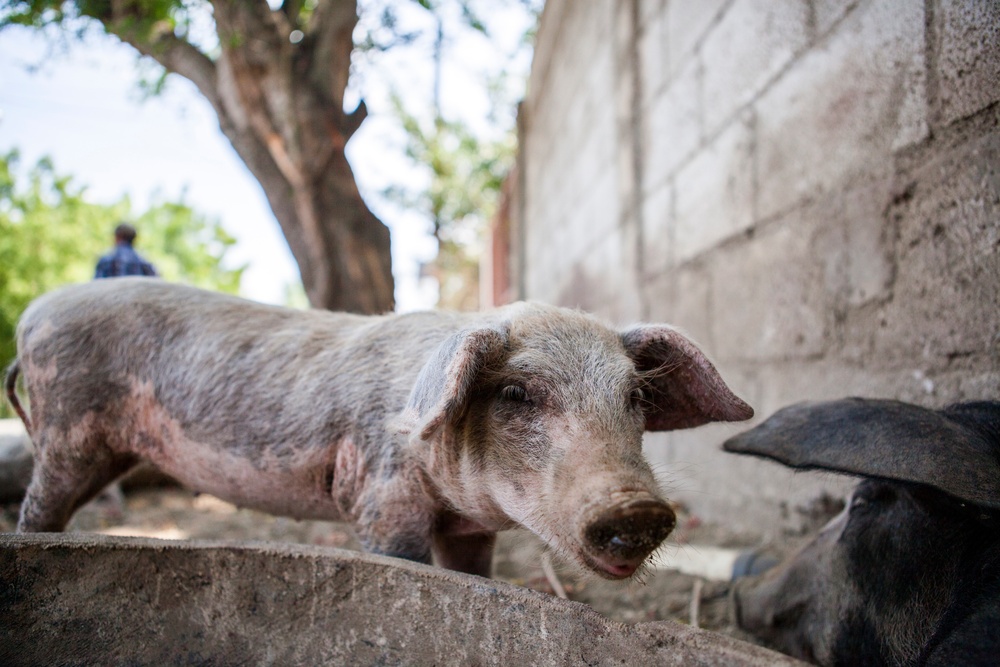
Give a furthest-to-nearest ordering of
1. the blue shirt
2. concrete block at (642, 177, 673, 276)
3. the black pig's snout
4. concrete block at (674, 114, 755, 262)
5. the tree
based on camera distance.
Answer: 1. the tree
2. the blue shirt
3. concrete block at (642, 177, 673, 276)
4. concrete block at (674, 114, 755, 262)
5. the black pig's snout

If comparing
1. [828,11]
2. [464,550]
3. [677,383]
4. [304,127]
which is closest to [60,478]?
[464,550]

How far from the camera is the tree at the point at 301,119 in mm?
6465

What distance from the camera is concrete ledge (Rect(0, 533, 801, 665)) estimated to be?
1436mm

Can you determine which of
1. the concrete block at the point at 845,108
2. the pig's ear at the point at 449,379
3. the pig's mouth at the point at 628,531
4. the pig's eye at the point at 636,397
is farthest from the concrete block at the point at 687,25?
the pig's mouth at the point at 628,531

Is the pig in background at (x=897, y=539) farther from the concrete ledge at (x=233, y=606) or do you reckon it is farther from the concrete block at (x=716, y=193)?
the concrete block at (x=716, y=193)

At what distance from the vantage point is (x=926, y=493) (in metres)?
1.70

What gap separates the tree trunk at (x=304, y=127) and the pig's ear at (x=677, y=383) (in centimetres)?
488

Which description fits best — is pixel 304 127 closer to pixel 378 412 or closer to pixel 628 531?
pixel 378 412

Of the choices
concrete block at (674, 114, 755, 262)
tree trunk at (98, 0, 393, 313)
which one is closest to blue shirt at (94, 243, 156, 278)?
tree trunk at (98, 0, 393, 313)

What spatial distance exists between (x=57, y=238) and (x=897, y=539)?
3103cm

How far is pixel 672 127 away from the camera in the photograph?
4.41 meters

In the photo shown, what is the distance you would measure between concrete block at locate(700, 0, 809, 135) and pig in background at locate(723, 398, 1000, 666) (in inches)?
74.6

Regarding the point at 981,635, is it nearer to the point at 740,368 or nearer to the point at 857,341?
the point at 857,341

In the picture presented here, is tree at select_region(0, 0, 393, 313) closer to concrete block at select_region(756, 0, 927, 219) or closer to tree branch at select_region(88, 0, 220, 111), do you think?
tree branch at select_region(88, 0, 220, 111)
